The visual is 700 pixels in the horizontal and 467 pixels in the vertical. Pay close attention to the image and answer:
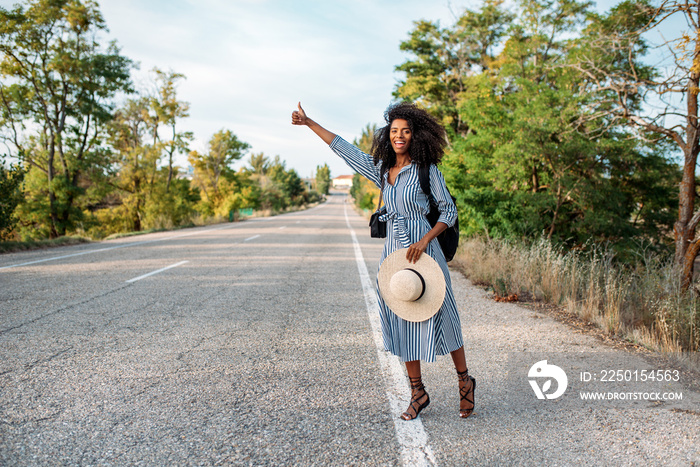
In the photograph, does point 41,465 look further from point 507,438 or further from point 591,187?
point 591,187

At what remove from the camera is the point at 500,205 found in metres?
11.2

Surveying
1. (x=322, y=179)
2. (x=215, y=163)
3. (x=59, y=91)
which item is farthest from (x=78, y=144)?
(x=322, y=179)

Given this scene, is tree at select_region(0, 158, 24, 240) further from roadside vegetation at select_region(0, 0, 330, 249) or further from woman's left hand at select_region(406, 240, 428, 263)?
woman's left hand at select_region(406, 240, 428, 263)

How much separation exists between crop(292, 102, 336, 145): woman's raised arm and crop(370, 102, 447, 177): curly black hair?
370mm

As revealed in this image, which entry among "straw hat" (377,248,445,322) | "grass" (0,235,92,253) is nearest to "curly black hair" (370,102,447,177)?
"straw hat" (377,248,445,322)

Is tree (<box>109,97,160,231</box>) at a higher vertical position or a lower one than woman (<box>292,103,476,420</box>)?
higher

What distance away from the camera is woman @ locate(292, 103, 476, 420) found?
292 cm

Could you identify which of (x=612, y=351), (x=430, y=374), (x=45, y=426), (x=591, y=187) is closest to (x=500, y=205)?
(x=591, y=187)

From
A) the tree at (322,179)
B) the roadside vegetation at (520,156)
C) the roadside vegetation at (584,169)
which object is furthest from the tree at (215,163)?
the tree at (322,179)

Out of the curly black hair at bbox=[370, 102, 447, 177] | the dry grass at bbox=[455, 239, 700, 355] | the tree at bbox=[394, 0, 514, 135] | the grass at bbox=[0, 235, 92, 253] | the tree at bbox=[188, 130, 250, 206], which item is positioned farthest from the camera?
the tree at bbox=[188, 130, 250, 206]

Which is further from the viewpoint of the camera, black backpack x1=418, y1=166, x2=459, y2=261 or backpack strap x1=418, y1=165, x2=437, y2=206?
black backpack x1=418, y1=166, x2=459, y2=261

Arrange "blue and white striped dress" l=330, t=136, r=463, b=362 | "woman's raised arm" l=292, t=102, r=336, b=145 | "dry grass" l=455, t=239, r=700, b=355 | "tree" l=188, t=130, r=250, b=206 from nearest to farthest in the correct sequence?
1. "blue and white striped dress" l=330, t=136, r=463, b=362
2. "woman's raised arm" l=292, t=102, r=336, b=145
3. "dry grass" l=455, t=239, r=700, b=355
4. "tree" l=188, t=130, r=250, b=206

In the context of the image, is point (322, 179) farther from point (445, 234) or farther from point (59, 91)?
point (445, 234)

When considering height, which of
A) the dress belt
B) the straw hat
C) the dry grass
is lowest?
the dry grass
